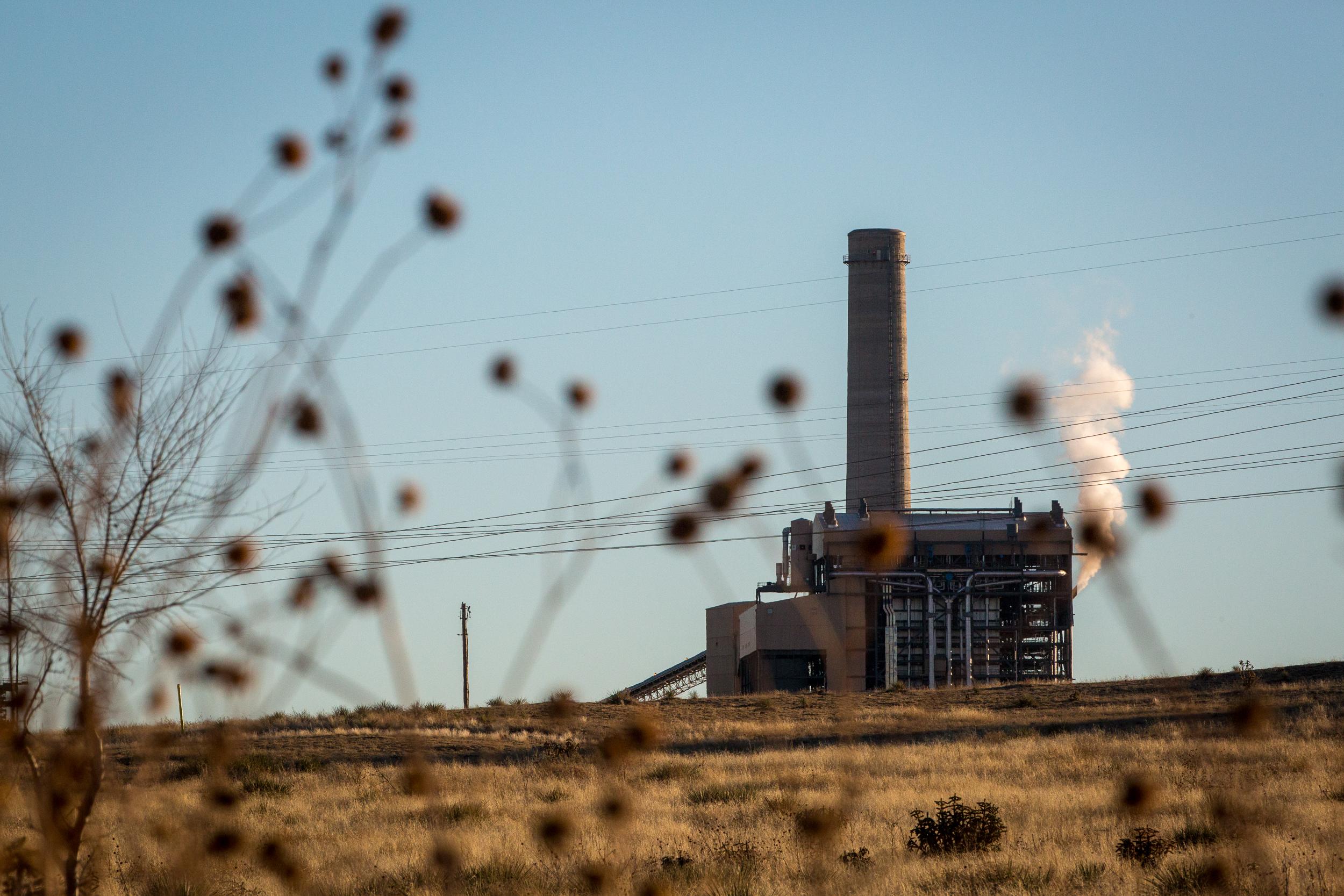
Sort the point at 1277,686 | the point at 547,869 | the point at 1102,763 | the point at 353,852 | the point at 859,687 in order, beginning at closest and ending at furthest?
the point at 547,869, the point at 353,852, the point at 1102,763, the point at 1277,686, the point at 859,687

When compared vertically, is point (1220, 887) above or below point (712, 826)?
above

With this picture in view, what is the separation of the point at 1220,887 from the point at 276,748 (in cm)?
3042

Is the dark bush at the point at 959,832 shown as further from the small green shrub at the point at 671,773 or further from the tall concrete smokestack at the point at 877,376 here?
the tall concrete smokestack at the point at 877,376

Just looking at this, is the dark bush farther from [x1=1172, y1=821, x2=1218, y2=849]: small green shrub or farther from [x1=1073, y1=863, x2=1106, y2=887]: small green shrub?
[x1=1172, y1=821, x2=1218, y2=849]: small green shrub

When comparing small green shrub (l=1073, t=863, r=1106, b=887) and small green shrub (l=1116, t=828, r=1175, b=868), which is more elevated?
small green shrub (l=1116, t=828, r=1175, b=868)

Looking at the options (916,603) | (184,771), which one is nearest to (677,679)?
(916,603)

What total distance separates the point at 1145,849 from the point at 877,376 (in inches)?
2343

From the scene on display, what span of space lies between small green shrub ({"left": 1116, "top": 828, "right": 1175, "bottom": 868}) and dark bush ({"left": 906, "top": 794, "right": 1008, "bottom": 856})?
A: 1.62m

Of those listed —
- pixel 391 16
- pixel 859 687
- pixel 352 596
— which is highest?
pixel 391 16

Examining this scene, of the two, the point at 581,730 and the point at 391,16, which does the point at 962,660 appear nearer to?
the point at 581,730

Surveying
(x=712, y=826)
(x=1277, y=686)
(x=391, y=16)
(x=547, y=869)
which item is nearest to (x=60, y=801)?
(x=391, y=16)

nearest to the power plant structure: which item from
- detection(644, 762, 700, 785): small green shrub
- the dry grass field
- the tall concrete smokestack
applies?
the tall concrete smokestack

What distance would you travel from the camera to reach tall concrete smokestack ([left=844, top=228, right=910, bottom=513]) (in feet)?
235

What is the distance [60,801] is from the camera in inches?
235
